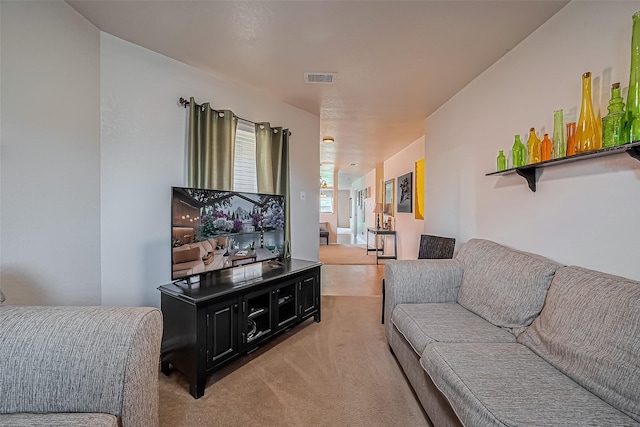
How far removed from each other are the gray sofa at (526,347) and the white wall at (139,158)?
6.25 ft

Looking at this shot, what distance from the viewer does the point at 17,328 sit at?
2.96 feet

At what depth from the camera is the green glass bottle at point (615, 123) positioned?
115 centimetres

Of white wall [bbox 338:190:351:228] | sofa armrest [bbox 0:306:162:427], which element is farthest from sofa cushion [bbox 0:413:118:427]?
white wall [bbox 338:190:351:228]

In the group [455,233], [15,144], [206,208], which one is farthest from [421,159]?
[15,144]

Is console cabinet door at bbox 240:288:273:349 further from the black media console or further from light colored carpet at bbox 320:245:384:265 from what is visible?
light colored carpet at bbox 320:245:384:265

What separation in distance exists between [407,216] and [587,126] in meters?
3.75

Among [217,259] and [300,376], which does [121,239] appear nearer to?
[217,259]

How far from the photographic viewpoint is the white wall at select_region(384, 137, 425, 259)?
452 cm

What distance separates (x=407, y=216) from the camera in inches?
198

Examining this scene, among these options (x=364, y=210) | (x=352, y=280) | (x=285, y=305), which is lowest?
(x=352, y=280)

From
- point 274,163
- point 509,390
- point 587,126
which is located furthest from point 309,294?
point 587,126

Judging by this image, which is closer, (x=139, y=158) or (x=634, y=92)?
(x=634, y=92)

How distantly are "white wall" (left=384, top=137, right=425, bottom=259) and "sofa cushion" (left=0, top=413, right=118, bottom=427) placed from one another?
4207 mm

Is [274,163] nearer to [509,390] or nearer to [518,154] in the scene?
[518,154]
